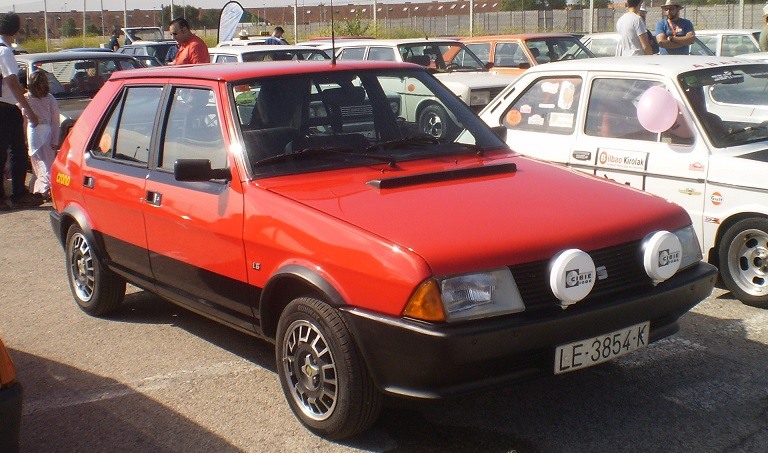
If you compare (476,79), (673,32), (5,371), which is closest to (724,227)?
(5,371)

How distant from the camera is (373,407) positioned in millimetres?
3898

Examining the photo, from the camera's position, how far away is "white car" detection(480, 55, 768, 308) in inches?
235

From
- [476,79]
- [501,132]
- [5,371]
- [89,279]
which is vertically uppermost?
[476,79]

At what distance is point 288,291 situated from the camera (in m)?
4.27

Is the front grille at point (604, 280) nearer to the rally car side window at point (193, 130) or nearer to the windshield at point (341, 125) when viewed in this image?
the windshield at point (341, 125)

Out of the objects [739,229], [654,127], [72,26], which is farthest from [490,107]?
[72,26]

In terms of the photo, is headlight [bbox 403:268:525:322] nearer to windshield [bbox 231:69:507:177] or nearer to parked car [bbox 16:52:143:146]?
windshield [bbox 231:69:507:177]

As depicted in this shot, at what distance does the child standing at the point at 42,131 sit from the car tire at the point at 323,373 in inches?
288

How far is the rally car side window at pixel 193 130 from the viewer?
4800 millimetres

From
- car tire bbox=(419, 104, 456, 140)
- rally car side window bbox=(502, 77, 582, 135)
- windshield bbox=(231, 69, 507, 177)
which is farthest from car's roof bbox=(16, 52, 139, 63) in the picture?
car tire bbox=(419, 104, 456, 140)

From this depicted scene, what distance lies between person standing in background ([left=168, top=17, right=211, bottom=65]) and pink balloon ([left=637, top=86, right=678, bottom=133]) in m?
7.20

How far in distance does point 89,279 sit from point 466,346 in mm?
3448

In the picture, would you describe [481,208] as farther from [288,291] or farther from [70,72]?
[70,72]

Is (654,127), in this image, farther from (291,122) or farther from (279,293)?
(279,293)
